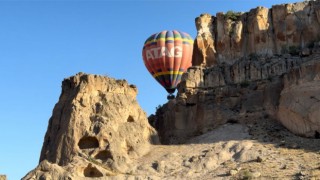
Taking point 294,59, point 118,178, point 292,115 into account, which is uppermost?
point 294,59

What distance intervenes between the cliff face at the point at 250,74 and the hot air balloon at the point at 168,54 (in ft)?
15.1

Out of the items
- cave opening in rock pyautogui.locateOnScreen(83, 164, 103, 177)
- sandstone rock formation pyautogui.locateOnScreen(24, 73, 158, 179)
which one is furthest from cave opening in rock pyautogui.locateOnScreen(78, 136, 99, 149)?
cave opening in rock pyautogui.locateOnScreen(83, 164, 103, 177)

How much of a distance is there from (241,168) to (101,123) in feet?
32.9

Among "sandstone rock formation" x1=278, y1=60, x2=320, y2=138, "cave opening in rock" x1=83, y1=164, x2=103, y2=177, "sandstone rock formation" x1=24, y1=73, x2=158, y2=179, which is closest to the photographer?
"cave opening in rock" x1=83, y1=164, x2=103, y2=177

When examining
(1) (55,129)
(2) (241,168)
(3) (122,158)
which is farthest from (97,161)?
(2) (241,168)

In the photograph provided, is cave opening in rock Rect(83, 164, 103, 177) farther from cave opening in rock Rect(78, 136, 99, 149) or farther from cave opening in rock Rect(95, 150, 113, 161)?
cave opening in rock Rect(78, 136, 99, 149)

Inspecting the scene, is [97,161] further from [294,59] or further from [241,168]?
[294,59]

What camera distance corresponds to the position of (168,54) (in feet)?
216

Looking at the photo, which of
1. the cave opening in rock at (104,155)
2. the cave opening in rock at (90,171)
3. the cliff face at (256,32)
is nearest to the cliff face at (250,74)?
the cliff face at (256,32)

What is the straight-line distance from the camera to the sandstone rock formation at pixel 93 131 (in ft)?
152

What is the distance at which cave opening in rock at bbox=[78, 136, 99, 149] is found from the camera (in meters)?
49.1

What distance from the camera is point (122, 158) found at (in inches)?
1881

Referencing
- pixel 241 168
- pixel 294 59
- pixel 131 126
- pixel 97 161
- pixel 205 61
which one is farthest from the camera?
pixel 205 61

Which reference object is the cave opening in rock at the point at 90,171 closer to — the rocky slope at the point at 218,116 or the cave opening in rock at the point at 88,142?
the rocky slope at the point at 218,116
